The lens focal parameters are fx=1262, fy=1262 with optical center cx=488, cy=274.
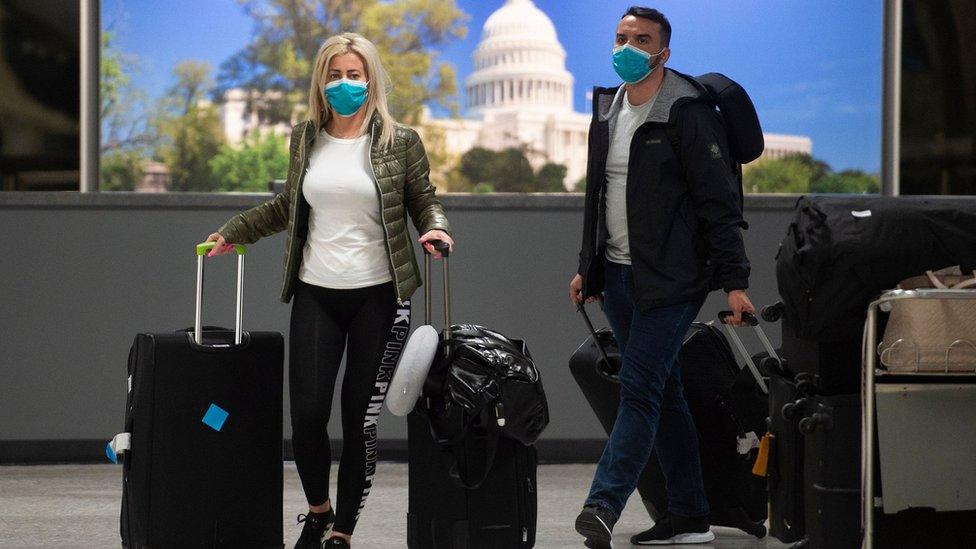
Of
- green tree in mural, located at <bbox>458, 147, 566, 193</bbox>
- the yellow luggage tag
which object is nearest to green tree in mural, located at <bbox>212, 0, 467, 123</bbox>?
green tree in mural, located at <bbox>458, 147, 566, 193</bbox>

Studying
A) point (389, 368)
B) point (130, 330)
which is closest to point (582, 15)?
point (130, 330)

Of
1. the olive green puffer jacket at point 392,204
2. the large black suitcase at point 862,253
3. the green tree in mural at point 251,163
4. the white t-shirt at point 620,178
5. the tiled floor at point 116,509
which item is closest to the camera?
the large black suitcase at point 862,253

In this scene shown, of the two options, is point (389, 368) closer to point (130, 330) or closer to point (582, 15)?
point (130, 330)

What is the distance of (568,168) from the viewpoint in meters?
7.46

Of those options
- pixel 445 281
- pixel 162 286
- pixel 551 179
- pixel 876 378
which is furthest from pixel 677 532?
pixel 551 179

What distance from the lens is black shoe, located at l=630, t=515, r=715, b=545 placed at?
167 inches

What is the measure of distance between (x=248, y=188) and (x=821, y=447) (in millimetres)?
4299

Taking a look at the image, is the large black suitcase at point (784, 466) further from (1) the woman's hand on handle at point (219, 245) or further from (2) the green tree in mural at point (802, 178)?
(2) the green tree in mural at point (802, 178)

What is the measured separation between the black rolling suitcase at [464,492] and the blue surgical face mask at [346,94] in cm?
54

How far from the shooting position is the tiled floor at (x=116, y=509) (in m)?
4.36

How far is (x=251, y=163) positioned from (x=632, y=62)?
388 cm

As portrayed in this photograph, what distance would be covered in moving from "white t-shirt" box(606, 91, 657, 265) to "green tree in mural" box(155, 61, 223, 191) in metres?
3.73

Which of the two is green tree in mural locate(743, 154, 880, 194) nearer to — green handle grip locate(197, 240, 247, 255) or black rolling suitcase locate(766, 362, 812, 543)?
black rolling suitcase locate(766, 362, 812, 543)

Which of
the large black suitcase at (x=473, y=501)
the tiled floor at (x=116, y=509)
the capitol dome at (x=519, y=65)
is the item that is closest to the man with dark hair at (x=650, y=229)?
the large black suitcase at (x=473, y=501)
